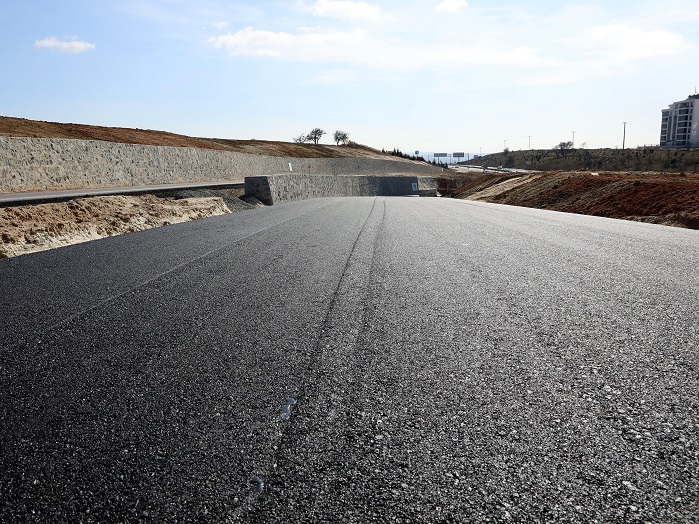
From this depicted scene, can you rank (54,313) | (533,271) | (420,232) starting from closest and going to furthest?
1. (54,313)
2. (533,271)
3. (420,232)

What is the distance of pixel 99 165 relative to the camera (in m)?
28.1

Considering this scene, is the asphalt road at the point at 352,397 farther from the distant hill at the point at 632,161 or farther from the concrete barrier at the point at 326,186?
the distant hill at the point at 632,161

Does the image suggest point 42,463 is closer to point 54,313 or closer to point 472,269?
point 54,313

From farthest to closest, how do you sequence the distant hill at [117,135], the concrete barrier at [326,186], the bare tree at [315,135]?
the bare tree at [315,135], the distant hill at [117,135], the concrete barrier at [326,186]

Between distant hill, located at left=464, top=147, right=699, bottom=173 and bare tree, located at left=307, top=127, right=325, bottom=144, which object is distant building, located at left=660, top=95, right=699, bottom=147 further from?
bare tree, located at left=307, top=127, right=325, bottom=144

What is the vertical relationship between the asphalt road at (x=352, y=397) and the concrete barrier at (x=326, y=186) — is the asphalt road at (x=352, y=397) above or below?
below

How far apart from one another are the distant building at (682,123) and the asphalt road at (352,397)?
500 feet

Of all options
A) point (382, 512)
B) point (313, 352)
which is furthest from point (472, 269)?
point (382, 512)

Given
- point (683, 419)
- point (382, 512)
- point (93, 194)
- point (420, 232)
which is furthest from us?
point (93, 194)

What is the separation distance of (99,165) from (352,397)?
28.7 metres

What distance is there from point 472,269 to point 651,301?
94.3 inches

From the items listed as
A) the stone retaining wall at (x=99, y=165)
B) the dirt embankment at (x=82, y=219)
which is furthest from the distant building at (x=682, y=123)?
the dirt embankment at (x=82, y=219)

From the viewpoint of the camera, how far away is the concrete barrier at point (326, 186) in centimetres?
2884

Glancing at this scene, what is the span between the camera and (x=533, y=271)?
716 cm
